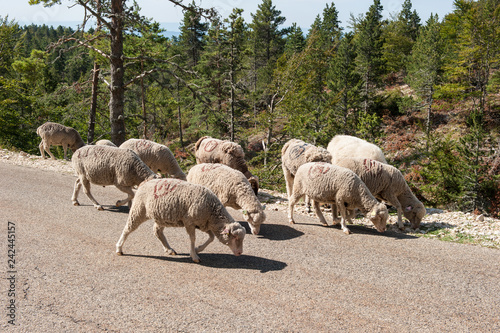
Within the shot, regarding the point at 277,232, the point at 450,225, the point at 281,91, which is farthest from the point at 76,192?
the point at 281,91

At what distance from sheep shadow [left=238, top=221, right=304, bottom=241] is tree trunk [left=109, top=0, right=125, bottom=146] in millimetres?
10341

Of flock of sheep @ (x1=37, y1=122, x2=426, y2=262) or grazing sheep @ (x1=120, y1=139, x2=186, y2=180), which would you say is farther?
grazing sheep @ (x1=120, y1=139, x2=186, y2=180)

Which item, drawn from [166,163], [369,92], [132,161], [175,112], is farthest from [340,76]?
[132,161]

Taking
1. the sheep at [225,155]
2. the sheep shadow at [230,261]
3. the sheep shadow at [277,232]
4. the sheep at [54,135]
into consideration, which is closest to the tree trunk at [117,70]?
the sheep at [54,135]

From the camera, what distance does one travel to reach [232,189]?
28.5 feet

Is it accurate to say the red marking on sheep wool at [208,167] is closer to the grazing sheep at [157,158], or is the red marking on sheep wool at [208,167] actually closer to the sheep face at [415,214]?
the grazing sheep at [157,158]

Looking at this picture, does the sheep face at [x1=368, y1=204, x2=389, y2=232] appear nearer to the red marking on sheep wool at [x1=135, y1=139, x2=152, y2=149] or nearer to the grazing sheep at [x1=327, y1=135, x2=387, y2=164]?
the grazing sheep at [x1=327, y1=135, x2=387, y2=164]

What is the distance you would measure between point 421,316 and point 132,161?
7417 mm

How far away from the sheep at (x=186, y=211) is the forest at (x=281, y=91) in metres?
9.99

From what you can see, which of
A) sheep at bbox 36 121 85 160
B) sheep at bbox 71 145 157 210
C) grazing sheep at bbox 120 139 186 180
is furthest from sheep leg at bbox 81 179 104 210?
sheep at bbox 36 121 85 160

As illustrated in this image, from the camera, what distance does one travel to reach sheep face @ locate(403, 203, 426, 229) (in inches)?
394

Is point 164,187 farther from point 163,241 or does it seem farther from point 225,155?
point 225,155

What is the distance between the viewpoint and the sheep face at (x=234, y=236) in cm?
680

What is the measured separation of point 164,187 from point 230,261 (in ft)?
6.51
